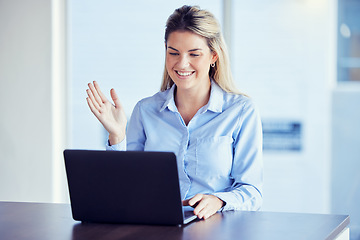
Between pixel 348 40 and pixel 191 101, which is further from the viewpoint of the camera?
pixel 348 40

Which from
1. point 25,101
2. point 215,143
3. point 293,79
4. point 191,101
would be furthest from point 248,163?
point 25,101

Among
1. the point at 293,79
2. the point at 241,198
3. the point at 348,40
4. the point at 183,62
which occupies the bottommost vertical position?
the point at 241,198

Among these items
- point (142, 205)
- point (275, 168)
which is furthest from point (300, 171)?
point (142, 205)

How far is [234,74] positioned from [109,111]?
2.18 meters

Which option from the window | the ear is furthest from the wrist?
the window

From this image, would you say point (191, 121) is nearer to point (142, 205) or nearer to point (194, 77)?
point (194, 77)

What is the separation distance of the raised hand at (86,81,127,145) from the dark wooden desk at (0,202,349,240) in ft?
1.22

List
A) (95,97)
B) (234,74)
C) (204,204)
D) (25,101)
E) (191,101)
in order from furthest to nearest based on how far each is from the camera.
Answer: (25,101), (234,74), (191,101), (95,97), (204,204)

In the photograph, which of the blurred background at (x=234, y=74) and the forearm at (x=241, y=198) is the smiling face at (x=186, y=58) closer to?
the forearm at (x=241, y=198)

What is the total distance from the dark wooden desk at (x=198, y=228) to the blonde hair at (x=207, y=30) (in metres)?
0.76

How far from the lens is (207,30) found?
7.69 feet

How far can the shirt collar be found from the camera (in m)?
2.35

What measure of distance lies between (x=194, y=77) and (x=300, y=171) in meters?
1.98

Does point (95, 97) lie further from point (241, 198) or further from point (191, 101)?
point (241, 198)
